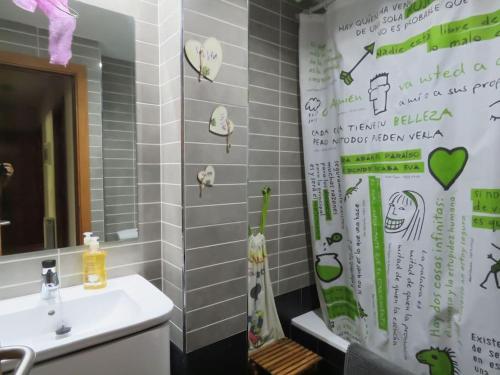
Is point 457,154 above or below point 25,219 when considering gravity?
above

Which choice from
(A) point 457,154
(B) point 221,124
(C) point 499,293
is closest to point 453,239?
(C) point 499,293

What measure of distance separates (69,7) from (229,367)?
1507mm

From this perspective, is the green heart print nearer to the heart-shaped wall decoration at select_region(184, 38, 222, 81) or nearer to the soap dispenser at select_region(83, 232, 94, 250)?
the heart-shaped wall decoration at select_region(184, 38, 222, 81)

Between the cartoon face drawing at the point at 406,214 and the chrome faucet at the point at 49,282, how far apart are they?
130 centimetres

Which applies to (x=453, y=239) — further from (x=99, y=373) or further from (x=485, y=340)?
(x=99, y=373)

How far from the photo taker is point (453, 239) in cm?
121

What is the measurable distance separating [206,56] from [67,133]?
58 centimetres

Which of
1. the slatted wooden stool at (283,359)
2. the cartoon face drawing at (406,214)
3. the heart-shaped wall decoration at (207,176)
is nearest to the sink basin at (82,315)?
the heart-shaped wall decoration at (207,176)

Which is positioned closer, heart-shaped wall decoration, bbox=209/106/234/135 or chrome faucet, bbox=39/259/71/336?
chrome faucet, bbox=39/259/71/336

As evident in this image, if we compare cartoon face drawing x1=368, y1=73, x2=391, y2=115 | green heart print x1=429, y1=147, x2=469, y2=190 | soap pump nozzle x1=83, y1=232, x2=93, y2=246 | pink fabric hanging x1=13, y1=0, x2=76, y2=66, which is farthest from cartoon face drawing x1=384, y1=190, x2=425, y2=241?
pink fabric hanging x1=13, y1=0, x2=76, y2=66

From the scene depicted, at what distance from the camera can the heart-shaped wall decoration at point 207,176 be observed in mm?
1197

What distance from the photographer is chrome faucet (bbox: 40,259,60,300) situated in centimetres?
99

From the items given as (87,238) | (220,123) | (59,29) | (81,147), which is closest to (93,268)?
(87,238)

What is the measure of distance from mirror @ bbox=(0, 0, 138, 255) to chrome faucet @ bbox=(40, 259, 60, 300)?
0.11m
